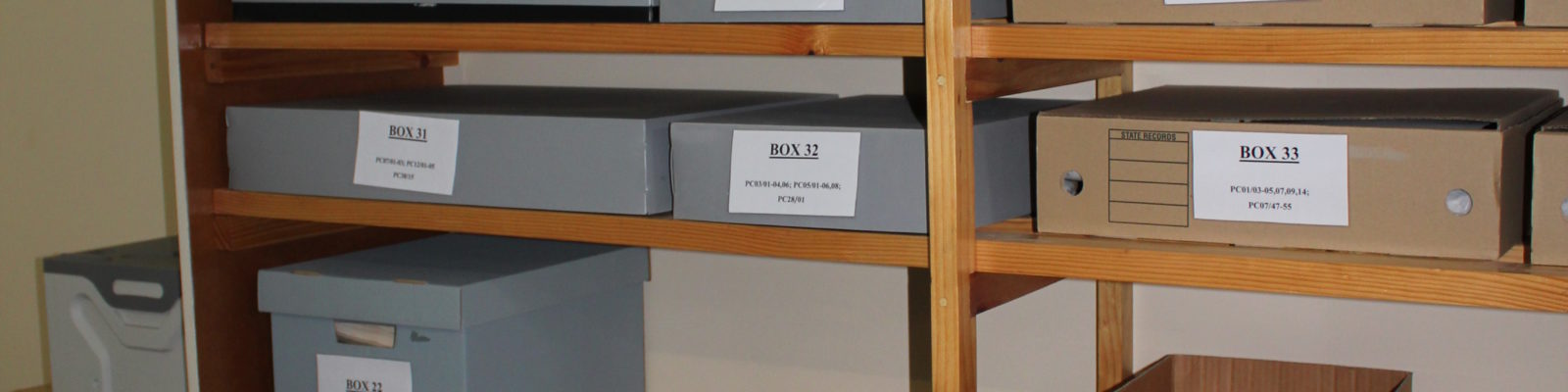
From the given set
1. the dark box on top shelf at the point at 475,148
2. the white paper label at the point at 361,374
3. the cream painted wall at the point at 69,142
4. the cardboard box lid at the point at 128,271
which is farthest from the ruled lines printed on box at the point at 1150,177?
the cream painted wall at the point at 69,142

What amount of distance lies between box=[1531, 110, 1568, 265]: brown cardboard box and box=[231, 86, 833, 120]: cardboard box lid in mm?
669

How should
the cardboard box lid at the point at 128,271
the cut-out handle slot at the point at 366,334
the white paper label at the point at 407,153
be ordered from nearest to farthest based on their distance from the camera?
1. the white paper label at the point at 407,153
2. the cut-out handle slot at the point at 366,334
3. the cardboard box lid at the point at 128,271

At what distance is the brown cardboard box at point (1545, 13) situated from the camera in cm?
93

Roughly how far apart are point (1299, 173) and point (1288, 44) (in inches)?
3.8

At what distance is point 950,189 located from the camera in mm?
1104

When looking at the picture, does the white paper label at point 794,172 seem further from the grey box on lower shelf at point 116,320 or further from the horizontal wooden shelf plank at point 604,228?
the grey box on lower shelf at point 116,320

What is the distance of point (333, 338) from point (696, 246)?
17.8 inches

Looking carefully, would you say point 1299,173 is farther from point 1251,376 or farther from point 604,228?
point 604,228

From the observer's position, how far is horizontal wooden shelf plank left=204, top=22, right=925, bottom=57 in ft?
3.71

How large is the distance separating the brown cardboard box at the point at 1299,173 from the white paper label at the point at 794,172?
0.15 meters

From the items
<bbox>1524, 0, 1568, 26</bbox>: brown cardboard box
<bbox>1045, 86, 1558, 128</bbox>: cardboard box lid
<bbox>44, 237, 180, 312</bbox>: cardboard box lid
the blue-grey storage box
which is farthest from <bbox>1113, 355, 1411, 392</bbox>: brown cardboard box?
<bbox>44, 237, 180, 312</bbox>: cardboard box lid

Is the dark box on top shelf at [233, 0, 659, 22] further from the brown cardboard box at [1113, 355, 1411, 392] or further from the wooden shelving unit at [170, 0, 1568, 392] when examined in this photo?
the brown cardboard box at [1113, 355, 1411, 392]

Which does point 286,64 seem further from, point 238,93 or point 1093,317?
point 1093,317

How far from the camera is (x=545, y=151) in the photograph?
1296mm
